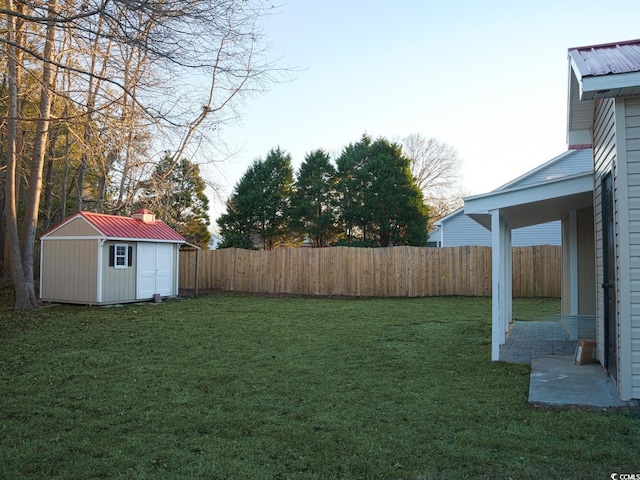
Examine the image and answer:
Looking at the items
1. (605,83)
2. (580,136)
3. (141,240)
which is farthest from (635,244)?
(141,240)

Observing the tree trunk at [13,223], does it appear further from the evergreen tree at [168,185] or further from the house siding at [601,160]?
the house siding at [601,160]

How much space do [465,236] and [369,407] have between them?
2139 cm

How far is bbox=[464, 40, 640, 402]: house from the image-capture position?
14.9 feet

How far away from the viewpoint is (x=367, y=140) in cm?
2747

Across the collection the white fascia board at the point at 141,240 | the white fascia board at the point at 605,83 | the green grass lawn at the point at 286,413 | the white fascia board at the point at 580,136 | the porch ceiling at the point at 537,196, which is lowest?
the green grass lawn at the point at 286,413

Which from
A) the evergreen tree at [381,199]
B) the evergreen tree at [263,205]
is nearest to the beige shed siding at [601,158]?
the evergreen tree at [381,199]

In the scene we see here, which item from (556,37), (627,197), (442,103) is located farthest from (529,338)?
(442,103)

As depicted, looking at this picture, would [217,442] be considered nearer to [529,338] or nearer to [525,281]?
[529,338]

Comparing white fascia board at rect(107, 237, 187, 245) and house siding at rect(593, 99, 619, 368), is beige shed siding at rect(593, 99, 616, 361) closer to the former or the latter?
house siding at rect(593, 99, 619, 368)

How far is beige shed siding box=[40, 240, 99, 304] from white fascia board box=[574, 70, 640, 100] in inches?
509

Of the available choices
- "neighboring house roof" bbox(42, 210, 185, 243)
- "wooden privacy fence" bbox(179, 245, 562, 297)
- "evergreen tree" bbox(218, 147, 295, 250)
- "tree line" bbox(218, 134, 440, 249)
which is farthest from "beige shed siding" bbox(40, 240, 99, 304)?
"evergreen tree" bbox(218, 147, 295, 250)

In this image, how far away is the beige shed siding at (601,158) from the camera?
508 centimetres

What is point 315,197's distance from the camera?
1087 inches

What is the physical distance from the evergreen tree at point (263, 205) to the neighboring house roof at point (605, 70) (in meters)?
21.8
